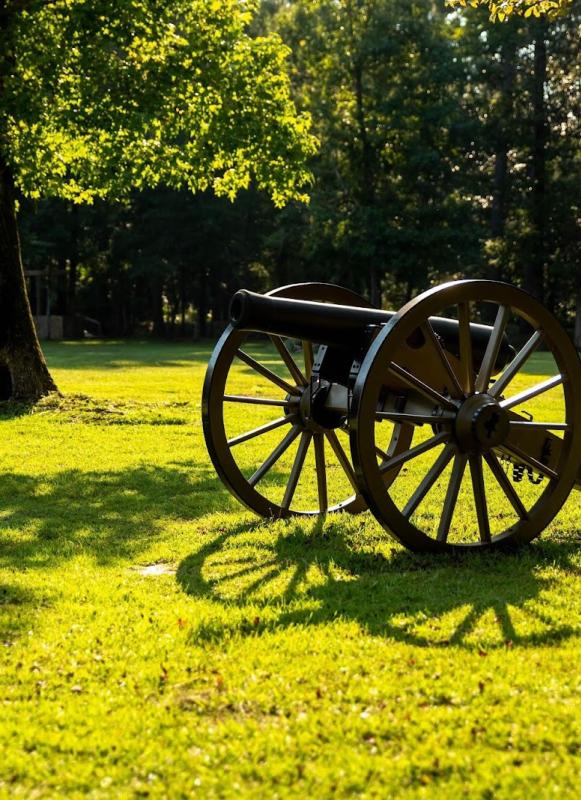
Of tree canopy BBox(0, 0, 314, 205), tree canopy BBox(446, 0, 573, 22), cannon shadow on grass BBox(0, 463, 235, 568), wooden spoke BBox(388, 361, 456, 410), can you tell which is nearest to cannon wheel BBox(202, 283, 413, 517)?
cannon shadow on grass BBox(0, 463, 235, 568)

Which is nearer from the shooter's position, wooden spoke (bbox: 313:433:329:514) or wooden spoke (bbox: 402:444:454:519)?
wooden spoke (bbox: 402:444:454:519)

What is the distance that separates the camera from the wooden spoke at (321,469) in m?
7.40

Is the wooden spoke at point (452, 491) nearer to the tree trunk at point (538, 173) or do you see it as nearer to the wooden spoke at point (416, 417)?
the wooden spoke at point (416, 417)

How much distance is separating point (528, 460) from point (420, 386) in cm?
99

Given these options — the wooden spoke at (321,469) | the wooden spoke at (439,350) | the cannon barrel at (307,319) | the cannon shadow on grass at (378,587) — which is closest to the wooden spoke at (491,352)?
the wooden spoke at (439,350)

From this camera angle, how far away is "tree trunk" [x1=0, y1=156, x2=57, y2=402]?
14.8 m

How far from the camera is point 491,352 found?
20.5ft

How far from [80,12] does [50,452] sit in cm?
556

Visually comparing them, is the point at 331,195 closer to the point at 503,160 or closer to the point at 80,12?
the point at 503,160

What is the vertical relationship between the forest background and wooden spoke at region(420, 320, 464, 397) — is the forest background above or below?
above

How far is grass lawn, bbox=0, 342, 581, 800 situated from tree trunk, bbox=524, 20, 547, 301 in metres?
34.9

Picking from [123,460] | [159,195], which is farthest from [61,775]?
→ [159,195]

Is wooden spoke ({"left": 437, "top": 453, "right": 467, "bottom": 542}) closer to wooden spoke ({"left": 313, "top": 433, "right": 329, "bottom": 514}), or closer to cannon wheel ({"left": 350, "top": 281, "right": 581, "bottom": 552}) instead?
cannon wheel ({"left": 350, "top": 281, "right": 581, "bottom": 552})

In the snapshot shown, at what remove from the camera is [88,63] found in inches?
499
